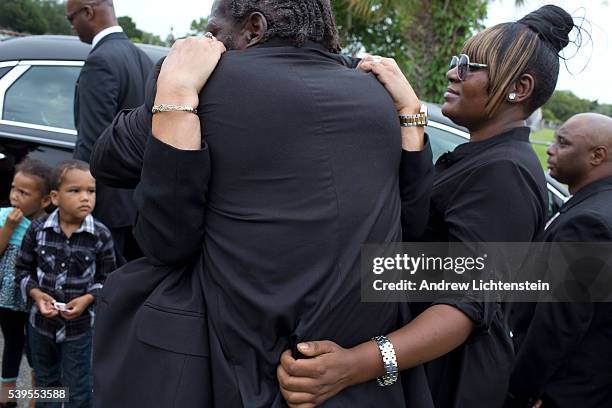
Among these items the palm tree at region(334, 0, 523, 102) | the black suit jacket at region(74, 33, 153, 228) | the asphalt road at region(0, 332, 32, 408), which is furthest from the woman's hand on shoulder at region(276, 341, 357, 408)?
the palm tree at region(334, 0, 523, 102)

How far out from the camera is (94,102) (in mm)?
3240

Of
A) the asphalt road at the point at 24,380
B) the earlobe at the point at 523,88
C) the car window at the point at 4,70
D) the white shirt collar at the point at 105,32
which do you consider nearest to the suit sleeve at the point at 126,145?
the earlobe at the point at 523,88

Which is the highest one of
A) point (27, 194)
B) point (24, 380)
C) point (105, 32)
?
point (105, 32)

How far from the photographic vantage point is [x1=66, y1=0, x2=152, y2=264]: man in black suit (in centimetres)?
323

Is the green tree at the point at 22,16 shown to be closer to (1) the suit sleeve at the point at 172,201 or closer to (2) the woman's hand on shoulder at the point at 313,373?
(1) the suit sleeve at the point at 172,201

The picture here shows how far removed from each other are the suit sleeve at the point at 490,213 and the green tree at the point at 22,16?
27.4 metres

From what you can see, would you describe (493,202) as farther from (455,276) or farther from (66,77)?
(66,77)

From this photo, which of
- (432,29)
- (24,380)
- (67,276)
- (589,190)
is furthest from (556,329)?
(432,29)

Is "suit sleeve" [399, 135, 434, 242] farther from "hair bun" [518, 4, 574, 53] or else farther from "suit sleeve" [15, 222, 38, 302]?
"suit sleeve" [15, 222, 38, 302]

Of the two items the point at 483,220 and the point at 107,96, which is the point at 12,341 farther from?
the point at 483,220

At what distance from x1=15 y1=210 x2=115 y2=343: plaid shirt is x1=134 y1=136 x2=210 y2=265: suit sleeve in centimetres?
171

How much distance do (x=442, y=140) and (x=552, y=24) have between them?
2.11m

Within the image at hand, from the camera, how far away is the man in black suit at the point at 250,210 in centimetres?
132

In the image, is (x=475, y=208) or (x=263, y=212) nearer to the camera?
(x=263, y=212)
